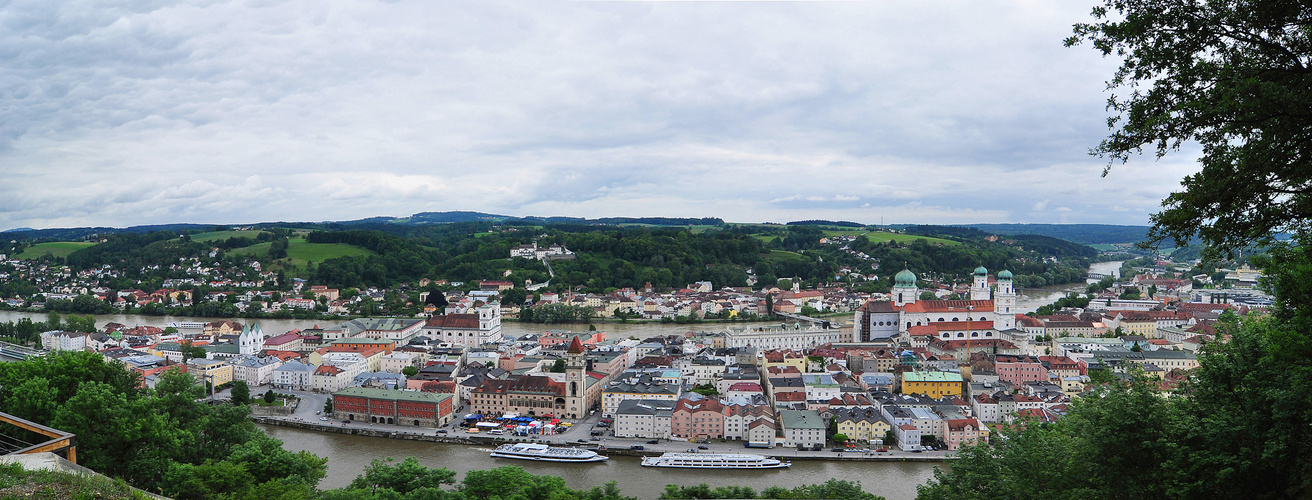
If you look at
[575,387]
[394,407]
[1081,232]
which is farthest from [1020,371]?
[1081,232]

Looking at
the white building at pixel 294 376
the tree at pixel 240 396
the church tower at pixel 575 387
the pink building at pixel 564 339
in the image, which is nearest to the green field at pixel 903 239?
the pink building at pixel 564 339

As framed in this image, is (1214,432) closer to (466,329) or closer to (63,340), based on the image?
(466,329)

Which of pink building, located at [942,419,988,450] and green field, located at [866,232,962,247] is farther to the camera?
green field, located at [866,232,962,247]

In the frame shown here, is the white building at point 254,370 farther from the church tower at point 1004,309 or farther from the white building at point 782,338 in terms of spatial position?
the church tower at point 1004,309

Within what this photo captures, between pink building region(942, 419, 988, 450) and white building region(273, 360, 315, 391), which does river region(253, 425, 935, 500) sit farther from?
white building region(273, 360, 315, 391)

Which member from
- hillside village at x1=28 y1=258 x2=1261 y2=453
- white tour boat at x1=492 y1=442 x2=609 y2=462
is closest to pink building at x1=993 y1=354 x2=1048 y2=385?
hillside village at x1=28 y1=258 x2=1261 y2=453

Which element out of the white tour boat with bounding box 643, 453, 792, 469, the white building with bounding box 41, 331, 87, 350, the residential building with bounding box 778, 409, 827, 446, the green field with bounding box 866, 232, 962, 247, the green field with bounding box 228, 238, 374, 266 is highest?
the green field with bounding box 866, 232, 962, 247
